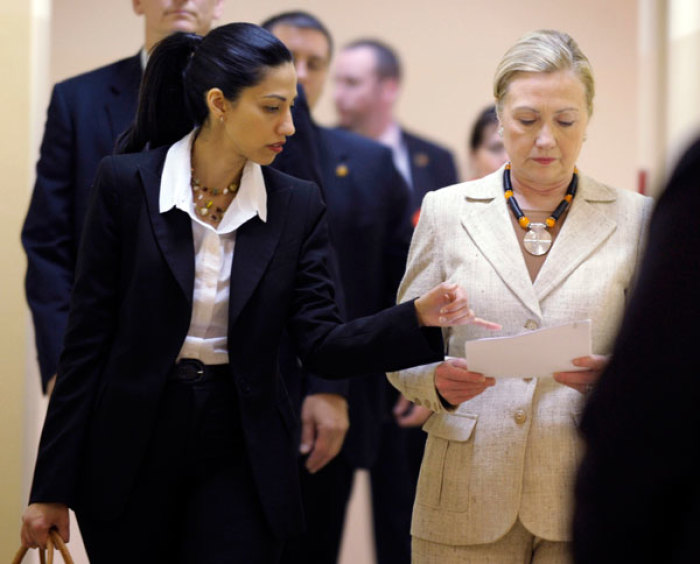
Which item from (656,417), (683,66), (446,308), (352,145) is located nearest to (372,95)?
(683,66)

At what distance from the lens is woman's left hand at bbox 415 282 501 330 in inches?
106

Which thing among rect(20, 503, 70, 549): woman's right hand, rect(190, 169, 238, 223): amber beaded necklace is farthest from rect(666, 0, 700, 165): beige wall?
rect(20, 503, 70, 549): woman's right hand

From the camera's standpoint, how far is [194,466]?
2855 mm

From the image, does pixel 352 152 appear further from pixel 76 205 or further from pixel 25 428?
pixel 25 428

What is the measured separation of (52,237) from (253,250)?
3.56 feet

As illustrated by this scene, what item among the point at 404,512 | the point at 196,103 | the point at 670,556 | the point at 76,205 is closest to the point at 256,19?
the point at 76,205

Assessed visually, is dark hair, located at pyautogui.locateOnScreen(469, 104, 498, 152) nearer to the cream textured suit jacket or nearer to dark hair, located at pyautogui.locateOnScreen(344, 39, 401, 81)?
dark hair, located at pyautogui.locateOnScreen(344, 39, 401, 81)

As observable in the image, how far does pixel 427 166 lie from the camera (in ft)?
20.0

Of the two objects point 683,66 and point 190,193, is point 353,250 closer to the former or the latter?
point 190,193

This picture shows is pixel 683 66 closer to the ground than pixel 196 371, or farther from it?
farther from it

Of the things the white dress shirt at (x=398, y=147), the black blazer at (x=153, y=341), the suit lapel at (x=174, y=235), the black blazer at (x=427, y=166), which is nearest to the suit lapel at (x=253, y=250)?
the black blazer at (x=153, y=341)

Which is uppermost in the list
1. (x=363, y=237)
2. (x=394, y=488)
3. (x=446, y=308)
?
(x=446, y=308)

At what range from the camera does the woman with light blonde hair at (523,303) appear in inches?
112

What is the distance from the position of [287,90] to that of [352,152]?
1407 millimetres
